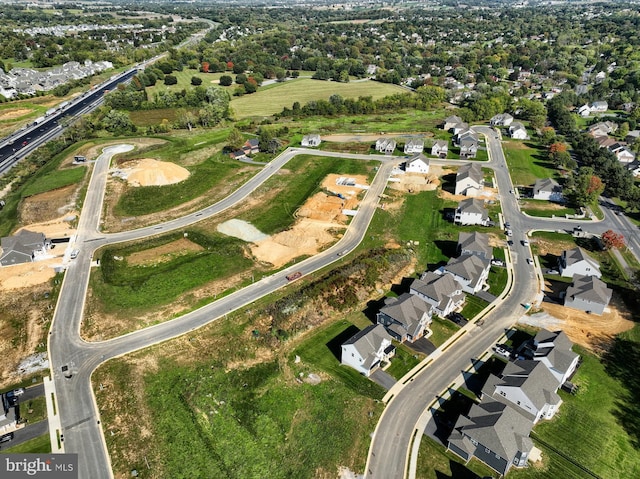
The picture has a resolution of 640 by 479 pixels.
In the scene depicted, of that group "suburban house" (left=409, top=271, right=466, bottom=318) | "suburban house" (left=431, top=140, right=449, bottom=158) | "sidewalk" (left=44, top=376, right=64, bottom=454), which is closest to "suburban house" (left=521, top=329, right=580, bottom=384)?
"suburban house" (left=409, top=271, right=466, bottom=318)

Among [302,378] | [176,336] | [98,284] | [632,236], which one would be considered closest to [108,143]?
[98,284]

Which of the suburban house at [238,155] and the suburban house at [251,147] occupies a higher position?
the suburban house at [251,147]

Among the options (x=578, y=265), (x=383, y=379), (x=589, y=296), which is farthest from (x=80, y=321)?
(x=578, y=265)

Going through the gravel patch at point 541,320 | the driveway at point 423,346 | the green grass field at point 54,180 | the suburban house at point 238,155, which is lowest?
the green grass field at point 54,180

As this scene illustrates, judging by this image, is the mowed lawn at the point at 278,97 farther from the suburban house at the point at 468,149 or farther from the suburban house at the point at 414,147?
the suburban house at the point at 468,149

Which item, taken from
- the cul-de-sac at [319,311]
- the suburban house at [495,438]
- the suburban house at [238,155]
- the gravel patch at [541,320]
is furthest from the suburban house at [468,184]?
the suburban house at [495,438]

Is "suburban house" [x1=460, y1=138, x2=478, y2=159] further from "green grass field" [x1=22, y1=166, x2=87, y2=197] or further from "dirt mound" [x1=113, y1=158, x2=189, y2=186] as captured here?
"green grass field" [x1=22, y1=166, x2=87, y2=197]

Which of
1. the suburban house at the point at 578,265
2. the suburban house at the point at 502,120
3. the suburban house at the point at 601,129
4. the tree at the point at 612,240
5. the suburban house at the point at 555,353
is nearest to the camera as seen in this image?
the suburban house at the point at 555,353
